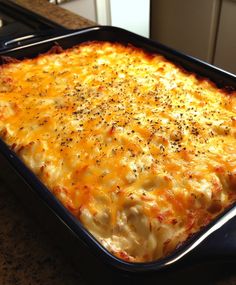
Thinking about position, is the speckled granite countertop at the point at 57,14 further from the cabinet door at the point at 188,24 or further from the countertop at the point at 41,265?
the cabinet door at the point at 188,24

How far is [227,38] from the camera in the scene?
2479 mm

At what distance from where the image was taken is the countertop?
0.58 metres

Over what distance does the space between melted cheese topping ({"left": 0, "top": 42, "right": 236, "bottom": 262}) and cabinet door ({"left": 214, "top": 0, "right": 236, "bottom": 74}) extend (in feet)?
4.36

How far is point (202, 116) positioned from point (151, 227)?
40 centimetres

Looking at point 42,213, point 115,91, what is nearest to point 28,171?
point 42,213

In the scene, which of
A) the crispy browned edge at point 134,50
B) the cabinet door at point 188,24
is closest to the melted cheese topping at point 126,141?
the crispy browned edge at point 134,50

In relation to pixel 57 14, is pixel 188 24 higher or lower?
lower

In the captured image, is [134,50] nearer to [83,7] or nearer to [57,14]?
[57,14]

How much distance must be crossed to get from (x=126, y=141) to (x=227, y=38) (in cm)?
185

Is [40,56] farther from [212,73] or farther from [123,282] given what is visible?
[123,282]

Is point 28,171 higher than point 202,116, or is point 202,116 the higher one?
point 28,171

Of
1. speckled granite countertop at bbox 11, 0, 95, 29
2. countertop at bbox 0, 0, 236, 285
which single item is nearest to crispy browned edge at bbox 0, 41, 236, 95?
speckled granite countertop at bbox 11, 0, 95, 29

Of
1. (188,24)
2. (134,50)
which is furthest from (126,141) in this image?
(188,24)

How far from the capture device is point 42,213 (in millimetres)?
723
